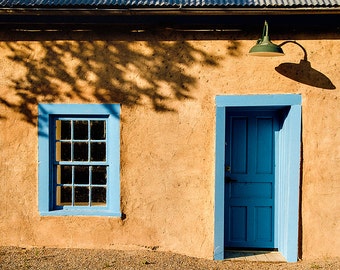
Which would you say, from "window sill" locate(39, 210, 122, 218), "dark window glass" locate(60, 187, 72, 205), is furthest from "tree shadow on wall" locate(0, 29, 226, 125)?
"window sill" locate(39, 210, 122, 218)

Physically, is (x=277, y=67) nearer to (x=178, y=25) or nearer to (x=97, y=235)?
(x=178, y=25)

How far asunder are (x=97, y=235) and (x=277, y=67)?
12.2 ft

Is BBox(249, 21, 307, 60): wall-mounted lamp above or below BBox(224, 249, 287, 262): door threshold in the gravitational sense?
above

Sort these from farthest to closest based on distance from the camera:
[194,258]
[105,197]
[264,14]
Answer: [105,197]
[194,258]
[264,14]

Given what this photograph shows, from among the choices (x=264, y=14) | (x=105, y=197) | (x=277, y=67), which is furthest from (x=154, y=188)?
(x=264, y=14)

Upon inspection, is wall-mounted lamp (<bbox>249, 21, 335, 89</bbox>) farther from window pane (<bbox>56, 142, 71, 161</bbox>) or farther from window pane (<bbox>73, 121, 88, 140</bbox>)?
window pane (<bbox>56, 142, 71, 161</bbox>)

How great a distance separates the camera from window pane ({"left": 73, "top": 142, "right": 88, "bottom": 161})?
7.33m

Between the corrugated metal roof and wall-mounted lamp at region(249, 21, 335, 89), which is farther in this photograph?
wall-mounted lamp at region(249, 21, 335, 89)

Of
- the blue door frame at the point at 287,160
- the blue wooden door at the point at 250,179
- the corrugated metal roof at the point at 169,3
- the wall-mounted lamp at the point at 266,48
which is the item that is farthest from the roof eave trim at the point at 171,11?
the blue wooden door at the point at 250,179

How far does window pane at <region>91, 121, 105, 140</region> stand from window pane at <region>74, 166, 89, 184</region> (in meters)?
0.52

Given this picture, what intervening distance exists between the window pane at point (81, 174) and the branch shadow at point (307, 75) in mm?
3433

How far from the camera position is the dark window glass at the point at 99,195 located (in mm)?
7285

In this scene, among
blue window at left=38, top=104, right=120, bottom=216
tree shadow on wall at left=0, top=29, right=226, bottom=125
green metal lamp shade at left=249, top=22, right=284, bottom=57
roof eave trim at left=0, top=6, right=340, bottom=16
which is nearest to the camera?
green metal lamp shade at left=249, top=22, right=284, bottom=57

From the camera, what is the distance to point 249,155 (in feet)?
23.7
